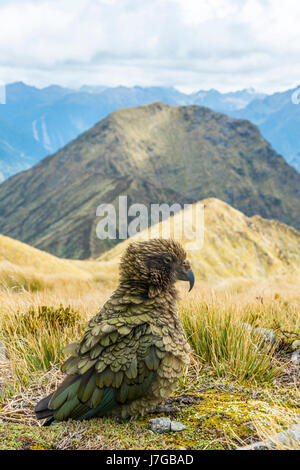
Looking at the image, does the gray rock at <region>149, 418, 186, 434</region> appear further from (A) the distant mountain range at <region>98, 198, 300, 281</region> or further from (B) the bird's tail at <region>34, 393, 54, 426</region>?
(A) the distant mountain range at <region>98, 198, 300, 281</region>

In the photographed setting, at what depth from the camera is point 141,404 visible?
3885 millimetres

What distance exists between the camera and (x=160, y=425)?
3.80 meters

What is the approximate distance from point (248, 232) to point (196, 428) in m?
154

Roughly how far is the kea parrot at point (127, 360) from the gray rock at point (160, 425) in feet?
0.45

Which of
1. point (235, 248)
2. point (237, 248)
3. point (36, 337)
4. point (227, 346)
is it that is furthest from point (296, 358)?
point (237, 248)

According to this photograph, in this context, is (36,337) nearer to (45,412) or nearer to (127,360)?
(45,412)

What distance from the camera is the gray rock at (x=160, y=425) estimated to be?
149 inches

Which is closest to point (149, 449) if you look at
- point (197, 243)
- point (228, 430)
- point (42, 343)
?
point (228, 430)

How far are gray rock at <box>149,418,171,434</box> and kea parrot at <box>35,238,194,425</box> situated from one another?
0.45ft

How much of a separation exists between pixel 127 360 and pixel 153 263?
1.02 metres

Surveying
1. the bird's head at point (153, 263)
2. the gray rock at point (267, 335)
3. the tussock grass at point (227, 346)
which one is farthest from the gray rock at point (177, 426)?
the gray rock at point (267, 335)

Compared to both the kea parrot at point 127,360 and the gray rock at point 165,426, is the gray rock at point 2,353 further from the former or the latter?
the gray rock at point 165,426

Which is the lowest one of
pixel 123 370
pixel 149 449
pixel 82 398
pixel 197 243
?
pixel 149 449
